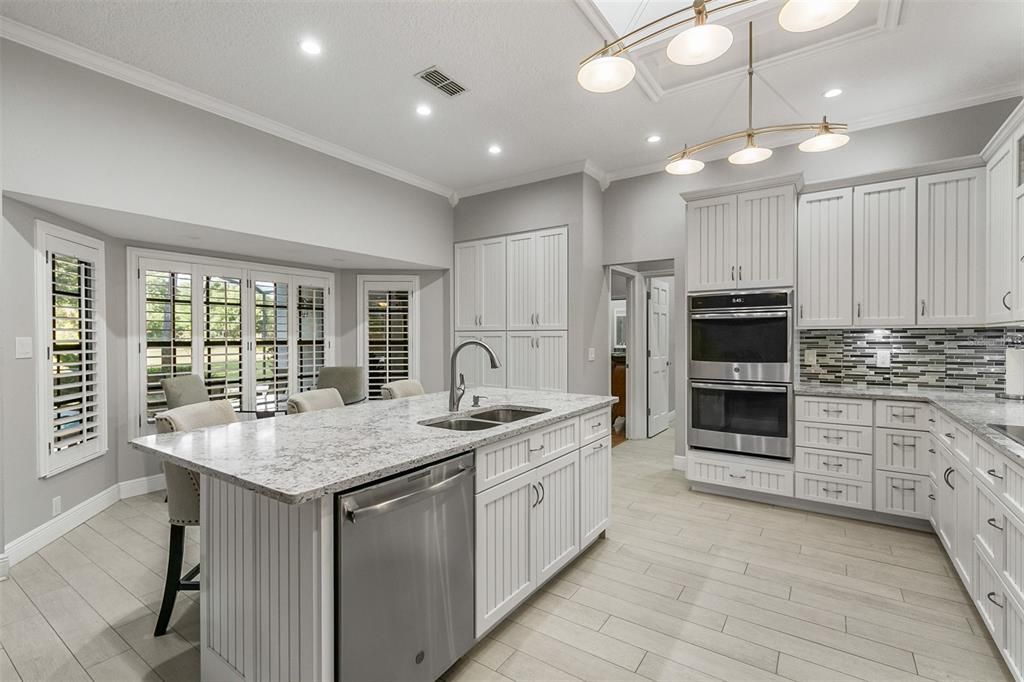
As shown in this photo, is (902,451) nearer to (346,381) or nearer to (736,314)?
(736,314)

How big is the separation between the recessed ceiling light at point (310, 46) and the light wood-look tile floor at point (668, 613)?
311 cm

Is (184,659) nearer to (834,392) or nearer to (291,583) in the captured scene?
(291,583)

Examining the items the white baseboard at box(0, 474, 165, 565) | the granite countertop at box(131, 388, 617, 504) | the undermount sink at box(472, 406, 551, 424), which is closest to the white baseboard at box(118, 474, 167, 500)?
the white baseboard at box(0, 474, 165, 565)

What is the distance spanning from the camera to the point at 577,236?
4676 mm

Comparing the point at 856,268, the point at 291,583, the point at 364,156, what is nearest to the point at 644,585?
the point at 291,583

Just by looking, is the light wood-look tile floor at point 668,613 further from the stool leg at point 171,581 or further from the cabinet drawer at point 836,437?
the cabinet drawer at point 836,437

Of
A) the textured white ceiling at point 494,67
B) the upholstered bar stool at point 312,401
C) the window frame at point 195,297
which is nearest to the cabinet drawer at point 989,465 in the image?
the textured white ceiling at point 494,67

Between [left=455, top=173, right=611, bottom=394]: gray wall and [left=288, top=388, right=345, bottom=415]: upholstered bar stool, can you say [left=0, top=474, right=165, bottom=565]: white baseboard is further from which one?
[left=455, top=173, right=611, bottom=394]: gray wall

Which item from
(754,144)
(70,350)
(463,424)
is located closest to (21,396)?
(70,350)

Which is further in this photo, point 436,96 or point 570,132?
point 570,132

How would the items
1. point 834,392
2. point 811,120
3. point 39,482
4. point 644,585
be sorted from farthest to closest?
point 811,120, point 834,392, point 39,482, point 644,585

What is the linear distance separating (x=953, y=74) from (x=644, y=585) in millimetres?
3810

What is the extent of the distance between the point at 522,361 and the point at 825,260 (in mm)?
2864

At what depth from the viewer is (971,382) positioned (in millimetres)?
3350
